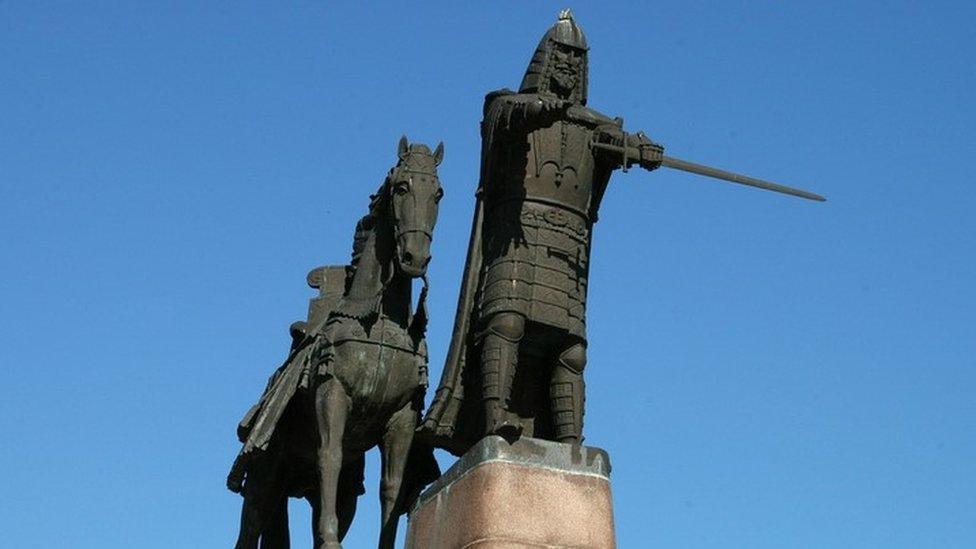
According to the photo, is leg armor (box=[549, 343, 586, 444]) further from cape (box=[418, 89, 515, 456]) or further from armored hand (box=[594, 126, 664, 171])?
armored hand (box=[594, 126, 664, 171])

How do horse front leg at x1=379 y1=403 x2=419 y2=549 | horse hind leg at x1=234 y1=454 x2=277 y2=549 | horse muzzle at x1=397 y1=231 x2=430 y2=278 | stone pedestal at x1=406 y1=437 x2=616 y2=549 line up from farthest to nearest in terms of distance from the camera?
horse hind leg at x1=234 y1=454 x2=277 y2=549
horse front leg at x1=379 y1=403 x2=419 y2=549
horse muzzle at x1=397 y1=231 x2=430 y2=278
stone pedestal at x1=406 y1=437 x2=616 y2=549

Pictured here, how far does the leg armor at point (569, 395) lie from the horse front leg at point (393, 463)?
3.60 ft

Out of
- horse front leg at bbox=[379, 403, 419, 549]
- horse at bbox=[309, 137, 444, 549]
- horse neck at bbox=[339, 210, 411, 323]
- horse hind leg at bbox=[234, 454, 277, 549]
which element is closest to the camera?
horse at bbox=[309, 137, 444, 549]

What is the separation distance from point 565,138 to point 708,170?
105 cm

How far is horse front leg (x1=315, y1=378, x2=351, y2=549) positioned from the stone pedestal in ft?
2.42

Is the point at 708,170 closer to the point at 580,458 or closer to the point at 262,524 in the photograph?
the point at 580,458

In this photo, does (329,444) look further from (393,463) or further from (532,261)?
(532,261)

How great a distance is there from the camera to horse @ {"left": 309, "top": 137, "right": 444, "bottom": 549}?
1166 centimetres

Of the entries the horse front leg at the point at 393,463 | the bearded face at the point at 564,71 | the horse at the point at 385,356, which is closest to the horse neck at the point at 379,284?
the horse at the point at 385,356

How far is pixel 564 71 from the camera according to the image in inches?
482

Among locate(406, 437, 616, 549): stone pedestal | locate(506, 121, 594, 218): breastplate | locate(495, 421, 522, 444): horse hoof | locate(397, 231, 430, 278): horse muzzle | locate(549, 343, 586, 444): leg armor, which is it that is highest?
locate(506, 121, 594, 218): breastplate

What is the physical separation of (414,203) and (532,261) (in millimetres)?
876

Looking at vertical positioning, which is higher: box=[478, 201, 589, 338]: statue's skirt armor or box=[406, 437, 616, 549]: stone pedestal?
box=[478, 201, 589, 338]: statue's skirt armor

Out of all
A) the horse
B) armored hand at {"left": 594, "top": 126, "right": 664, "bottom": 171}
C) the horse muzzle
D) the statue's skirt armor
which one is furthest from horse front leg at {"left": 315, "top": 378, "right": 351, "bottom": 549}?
armored hand at {"left": 594, "top": 126, "right": 664, "bottom": 171}
